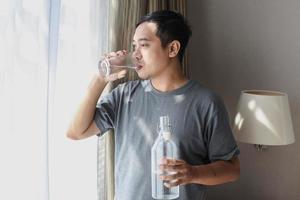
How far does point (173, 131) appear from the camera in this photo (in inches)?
49.4

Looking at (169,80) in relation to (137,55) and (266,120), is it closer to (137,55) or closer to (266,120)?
(137,55)

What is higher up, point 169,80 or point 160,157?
point 169,80

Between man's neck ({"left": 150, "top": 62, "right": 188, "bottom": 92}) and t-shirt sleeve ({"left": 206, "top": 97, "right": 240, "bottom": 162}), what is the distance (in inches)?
6.0

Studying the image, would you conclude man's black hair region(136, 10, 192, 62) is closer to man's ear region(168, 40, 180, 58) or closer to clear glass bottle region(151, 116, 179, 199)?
man's ear region(168, 40, 180, 58)

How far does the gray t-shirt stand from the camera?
125 cm

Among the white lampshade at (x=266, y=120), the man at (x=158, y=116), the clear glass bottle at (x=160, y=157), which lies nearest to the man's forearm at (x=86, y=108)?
the man at (x=158, y=116)

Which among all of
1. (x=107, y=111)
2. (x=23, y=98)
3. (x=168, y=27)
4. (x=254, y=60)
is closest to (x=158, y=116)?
(x=107, y=111)

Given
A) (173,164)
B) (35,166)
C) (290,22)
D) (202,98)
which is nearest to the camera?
(173,164)

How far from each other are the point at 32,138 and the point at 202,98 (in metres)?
0.57

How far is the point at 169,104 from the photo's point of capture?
1.28 m

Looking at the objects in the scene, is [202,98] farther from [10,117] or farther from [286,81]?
[286,81]

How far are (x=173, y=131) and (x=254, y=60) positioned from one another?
31.8 inches

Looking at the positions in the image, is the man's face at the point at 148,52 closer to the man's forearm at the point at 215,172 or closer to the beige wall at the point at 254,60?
the man's forearm at the point at 215,172

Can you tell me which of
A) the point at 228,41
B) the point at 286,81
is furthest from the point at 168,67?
the point at 286,81
